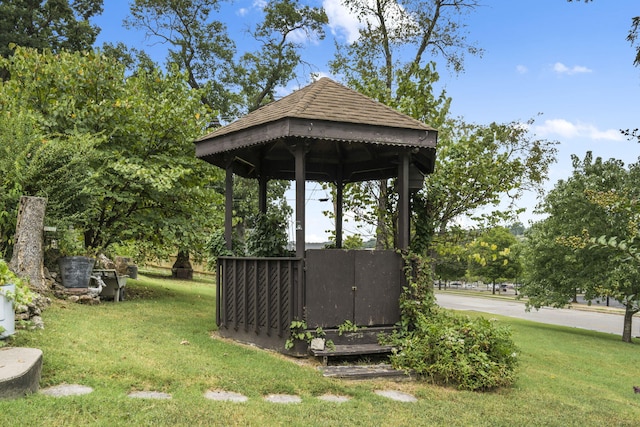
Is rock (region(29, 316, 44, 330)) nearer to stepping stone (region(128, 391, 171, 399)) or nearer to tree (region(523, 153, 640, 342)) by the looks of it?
stepping stone (region(128, 391, 171, 399))

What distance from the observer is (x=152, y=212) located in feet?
35.6

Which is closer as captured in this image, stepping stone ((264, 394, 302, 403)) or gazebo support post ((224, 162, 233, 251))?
stepping stone ((264, 394, 302, 403))

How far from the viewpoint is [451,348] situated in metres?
5.79

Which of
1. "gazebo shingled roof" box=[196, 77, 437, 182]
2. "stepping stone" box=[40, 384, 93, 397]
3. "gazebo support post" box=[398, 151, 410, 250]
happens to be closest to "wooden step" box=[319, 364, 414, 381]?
"gazebo support post" box=[398, 151, 410, 250]

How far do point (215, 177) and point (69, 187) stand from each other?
3.43 meters

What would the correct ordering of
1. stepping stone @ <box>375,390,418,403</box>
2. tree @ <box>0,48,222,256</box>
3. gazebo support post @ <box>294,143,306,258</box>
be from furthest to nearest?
1. tree @ <box>0,48,222,256</box>
2. gazebo support post @ <box>294,143,306,258</box>
3. stepping stone @ <box>375,390,418,403</box>

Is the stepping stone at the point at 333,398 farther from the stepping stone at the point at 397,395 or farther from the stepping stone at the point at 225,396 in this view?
the stepping stone at the point at 225,396

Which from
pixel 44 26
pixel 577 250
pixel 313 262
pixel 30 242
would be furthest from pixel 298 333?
pixel 44 26

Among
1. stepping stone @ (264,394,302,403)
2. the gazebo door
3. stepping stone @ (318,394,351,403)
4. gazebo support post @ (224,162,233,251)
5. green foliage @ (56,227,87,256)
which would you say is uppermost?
gazebo support post @ (224,162,233,251)

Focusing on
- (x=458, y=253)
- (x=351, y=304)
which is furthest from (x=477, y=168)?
(x=351, y=304)

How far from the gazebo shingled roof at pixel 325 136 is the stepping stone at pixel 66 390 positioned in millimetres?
3664

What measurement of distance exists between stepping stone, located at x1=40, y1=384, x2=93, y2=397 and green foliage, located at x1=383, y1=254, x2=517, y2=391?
3.58 meters

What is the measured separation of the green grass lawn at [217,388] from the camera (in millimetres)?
3867

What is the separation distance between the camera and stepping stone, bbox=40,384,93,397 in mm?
4039
